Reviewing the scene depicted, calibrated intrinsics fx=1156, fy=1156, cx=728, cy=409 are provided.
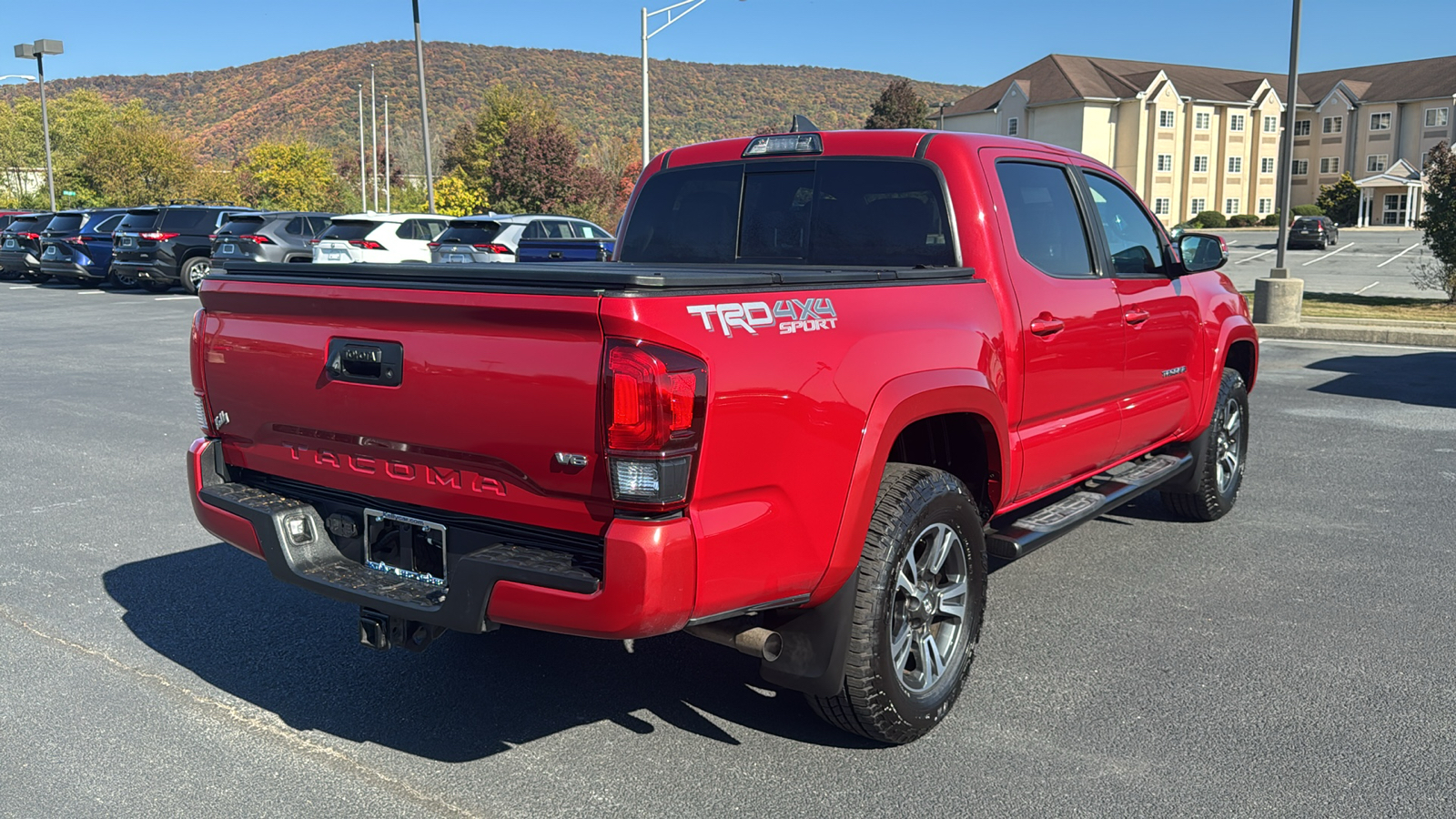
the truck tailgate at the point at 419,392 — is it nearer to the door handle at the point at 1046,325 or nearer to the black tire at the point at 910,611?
the black tire at the point at 910,611

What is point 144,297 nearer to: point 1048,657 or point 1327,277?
point 1048,657

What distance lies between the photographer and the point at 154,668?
4391mm

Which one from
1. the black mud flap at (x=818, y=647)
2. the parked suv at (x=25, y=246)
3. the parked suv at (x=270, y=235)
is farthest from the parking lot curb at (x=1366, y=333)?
the parked suv at (x=25, y=246)

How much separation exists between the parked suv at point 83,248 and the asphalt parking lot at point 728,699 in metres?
22.3

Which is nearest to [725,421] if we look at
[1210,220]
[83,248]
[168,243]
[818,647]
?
[818,647]

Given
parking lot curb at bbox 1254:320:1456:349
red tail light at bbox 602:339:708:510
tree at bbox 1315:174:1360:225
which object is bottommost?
parking lot curb at bbox 1254:320:1456:349

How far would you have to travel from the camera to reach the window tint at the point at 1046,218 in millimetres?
4648

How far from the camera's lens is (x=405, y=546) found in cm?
347

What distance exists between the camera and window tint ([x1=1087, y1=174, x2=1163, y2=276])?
17.7 ft

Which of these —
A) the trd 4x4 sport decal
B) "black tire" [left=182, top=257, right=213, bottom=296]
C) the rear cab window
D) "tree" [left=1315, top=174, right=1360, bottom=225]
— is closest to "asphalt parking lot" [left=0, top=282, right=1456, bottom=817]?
the trd 4x4 sport decal

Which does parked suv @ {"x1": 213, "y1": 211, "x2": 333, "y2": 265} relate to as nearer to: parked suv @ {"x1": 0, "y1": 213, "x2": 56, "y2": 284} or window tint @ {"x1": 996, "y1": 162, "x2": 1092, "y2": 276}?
parked suv @ {"x1": 0, "y1": 213, "x2": 56, "y2": 284}

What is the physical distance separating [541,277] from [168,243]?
24.3 metres

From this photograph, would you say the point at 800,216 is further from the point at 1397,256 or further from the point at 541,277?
the point at 1397,256

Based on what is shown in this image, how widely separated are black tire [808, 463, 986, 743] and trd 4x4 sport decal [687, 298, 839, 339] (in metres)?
0.59
